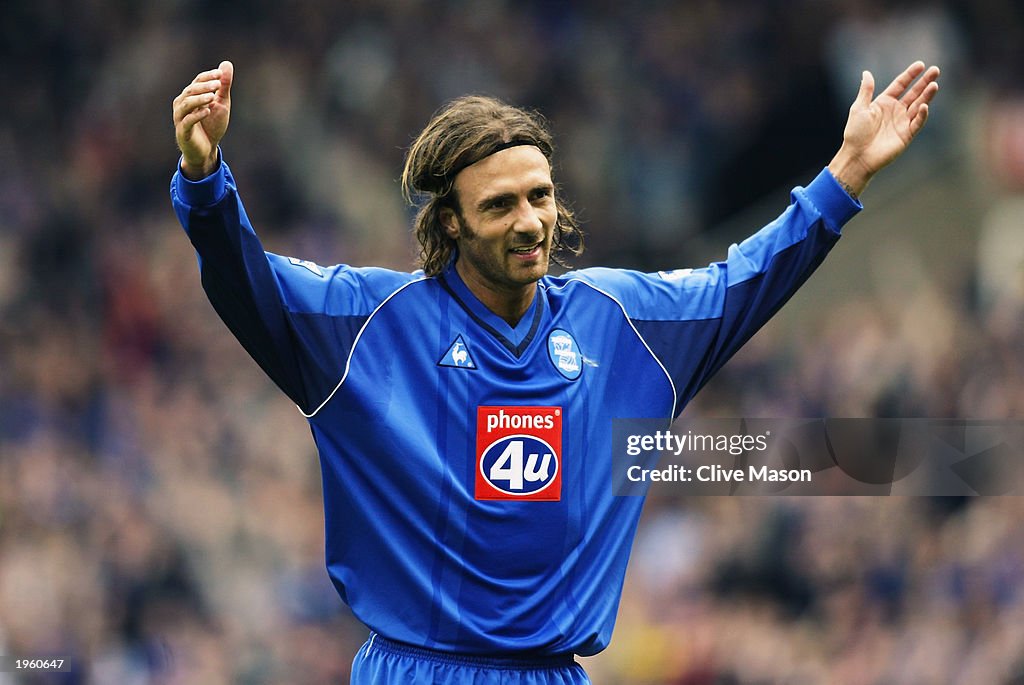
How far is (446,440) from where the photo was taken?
15.0 ft

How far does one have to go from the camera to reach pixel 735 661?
9.24 metres

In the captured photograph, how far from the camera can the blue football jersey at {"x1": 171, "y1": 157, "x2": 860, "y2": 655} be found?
4.53 metres

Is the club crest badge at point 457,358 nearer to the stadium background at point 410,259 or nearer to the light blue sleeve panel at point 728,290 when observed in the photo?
the light blue sleeve panel at point 728,290

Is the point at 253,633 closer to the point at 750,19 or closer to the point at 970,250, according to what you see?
the point at 970,250

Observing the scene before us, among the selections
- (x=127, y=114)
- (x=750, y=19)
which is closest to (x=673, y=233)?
(x=750, y=19)

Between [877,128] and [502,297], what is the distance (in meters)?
1.24

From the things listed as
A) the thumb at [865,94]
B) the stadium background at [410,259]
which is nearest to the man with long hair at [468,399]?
the thumb at [865,94]

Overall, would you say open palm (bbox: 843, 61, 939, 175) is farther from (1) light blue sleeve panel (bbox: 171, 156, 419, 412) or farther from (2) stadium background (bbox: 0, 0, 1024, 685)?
(2) stadium background (bbox: 0, 0, 1024, 685)

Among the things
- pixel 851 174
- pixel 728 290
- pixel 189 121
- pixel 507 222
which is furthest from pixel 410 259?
pixel 189 121

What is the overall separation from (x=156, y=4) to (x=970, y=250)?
24.9 ft

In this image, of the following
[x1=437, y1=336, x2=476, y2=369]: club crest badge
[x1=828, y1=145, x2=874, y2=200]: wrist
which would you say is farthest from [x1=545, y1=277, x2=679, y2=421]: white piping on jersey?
[x1=828, y1=145, x2=874, y2=200]: wrist

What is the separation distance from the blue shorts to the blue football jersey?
0.14ft

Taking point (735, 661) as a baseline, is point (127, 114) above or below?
above

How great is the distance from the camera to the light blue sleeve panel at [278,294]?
14.3 feet
